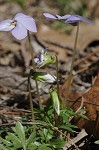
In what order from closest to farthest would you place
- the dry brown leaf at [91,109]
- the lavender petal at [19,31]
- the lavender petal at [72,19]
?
the lavender petal at [19,31] < the lavender petal at [72,19] < the dry brown leaf at [91,109]

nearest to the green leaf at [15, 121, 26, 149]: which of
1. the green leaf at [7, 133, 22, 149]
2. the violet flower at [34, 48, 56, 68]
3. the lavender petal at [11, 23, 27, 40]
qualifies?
the green leaf at [7, 133, 22, 149]

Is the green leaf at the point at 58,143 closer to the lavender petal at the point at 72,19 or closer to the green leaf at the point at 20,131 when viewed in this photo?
the green leaf at the point at 20,131

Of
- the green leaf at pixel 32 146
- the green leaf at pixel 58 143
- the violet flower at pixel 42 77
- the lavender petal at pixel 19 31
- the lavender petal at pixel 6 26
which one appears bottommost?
the green leaf at pixel 32 146

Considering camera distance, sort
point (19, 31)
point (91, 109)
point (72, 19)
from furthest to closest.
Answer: point (91, 109), point (72, 19), point (19, 31)

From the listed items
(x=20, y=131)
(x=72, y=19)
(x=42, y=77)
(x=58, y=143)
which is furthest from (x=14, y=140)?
(x=72, y=19)

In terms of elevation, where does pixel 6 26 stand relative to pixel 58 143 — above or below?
above

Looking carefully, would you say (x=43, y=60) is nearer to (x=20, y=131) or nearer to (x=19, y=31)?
(x=19, y=31)

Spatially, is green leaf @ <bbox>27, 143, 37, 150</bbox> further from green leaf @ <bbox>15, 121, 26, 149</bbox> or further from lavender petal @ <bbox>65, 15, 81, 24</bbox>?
lavender petal @ <bbox>65, 15, 81, 24</bbox>

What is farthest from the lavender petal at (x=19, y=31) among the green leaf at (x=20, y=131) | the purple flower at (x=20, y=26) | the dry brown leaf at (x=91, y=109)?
the dry brown leaf at (x=91, y=109)

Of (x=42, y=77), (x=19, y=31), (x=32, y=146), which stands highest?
(x=19, y=31)
